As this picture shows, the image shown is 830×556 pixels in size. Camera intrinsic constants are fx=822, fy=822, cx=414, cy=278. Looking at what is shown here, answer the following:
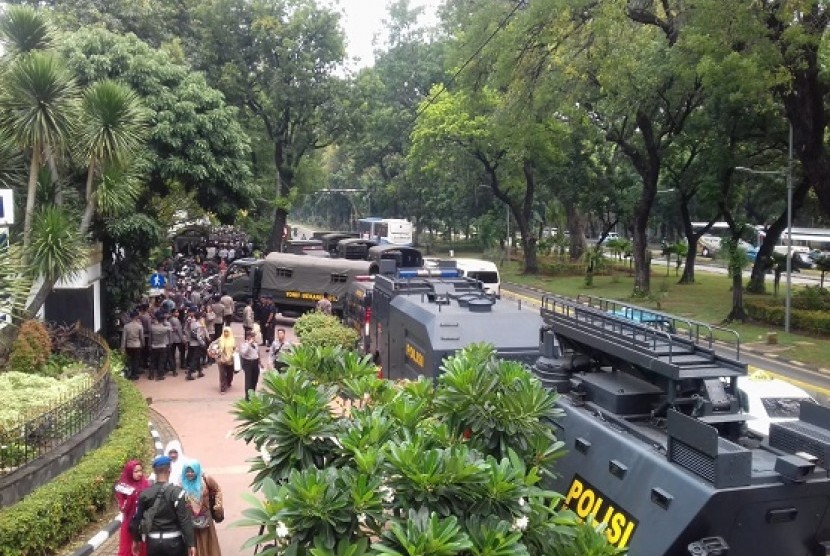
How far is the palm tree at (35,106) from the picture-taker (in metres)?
12.8

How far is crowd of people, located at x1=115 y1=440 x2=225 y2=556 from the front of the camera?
6465 millimetres

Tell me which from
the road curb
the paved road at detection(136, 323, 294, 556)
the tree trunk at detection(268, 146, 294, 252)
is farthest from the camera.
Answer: the tree trunk at detection(268, 146, 294, 252)

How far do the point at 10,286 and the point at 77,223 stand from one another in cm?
544

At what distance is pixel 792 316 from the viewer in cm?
2492

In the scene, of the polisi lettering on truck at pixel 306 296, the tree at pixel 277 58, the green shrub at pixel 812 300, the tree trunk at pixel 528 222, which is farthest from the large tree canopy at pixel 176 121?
the tree trunk at pixel 528 222

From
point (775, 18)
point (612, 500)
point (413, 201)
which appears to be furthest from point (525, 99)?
point (413, 201)

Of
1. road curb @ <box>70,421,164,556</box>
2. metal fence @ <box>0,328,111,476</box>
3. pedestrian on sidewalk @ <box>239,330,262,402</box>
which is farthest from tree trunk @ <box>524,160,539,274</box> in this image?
road curb @ <box>70,421,164,556</box>

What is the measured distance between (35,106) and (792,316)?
2150 centimetres

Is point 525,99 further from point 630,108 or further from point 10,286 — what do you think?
point 10,286

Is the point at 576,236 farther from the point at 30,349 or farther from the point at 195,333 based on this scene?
the point at 30,349

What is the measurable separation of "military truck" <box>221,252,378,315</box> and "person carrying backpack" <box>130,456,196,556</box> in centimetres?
1725

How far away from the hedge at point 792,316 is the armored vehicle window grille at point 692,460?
19916mm

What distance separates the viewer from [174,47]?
3400cm

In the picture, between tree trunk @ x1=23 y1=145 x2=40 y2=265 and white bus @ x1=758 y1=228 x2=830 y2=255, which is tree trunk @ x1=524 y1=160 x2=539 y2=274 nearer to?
white bus @ x1=758 y1=228 x2=830 y2=255
